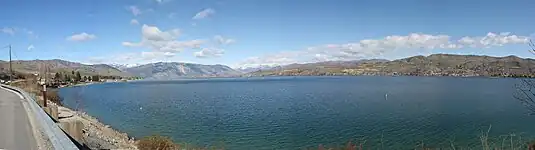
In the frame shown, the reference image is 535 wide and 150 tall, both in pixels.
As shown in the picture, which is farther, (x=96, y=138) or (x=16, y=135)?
(x=96, y=138)

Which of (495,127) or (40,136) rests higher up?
(40,136)

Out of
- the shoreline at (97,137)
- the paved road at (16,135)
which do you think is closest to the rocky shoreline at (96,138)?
the shoreline at (97,137)

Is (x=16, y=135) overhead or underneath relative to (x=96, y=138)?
overhead

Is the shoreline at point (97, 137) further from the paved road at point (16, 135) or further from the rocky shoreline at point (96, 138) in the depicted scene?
the paved road at point (16, 135)

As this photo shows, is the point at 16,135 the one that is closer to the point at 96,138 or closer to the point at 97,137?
the point at 96,138

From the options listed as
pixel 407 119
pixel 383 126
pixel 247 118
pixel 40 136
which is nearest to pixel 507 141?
pixel 383 126

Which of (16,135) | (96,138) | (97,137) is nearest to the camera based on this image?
(16,135)

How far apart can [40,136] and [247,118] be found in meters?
30.8

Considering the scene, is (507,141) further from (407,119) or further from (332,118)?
(332,118)

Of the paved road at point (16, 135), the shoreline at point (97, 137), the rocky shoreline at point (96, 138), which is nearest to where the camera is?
the paved road at point (16, 135)

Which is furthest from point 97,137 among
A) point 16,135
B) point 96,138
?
point 16,135

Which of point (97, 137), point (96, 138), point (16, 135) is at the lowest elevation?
point (97, 137)

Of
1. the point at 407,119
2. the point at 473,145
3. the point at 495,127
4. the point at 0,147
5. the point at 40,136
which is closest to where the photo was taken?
the point at 0,147

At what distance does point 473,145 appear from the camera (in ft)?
86.3
